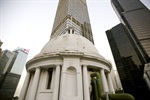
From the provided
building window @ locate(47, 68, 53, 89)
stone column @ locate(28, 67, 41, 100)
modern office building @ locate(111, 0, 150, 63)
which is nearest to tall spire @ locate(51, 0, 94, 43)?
building window @ locate(47, 68, 53, 89)

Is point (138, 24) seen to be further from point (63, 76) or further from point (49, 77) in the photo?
point (49, 77)

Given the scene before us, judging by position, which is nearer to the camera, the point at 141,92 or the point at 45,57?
the point at 45,57

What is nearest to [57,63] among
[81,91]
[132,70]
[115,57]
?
[81,91]

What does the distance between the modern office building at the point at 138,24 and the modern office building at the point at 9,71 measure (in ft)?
401

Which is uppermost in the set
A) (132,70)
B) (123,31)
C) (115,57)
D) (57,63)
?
(123,31)

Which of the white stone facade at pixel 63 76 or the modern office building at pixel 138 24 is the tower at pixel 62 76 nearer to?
the white stone facade at pixel 63 76

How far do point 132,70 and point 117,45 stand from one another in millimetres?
25094

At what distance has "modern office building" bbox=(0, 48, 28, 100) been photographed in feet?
289

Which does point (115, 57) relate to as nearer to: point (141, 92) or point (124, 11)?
point (141, 92)

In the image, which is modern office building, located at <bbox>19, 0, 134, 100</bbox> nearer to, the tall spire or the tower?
the tower

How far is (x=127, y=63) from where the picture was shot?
6356cm

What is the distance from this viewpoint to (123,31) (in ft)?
260

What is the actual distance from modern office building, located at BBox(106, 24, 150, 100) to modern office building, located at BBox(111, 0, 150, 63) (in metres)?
4.60

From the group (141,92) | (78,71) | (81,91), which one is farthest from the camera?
(141,92)
